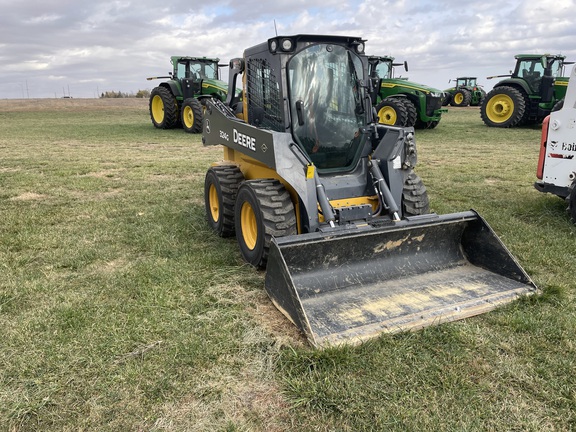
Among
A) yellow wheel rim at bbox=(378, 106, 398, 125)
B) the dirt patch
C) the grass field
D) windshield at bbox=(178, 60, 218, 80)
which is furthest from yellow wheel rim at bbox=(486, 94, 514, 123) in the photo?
the dirt patch

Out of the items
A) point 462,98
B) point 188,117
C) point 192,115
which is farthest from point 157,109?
point 462,98

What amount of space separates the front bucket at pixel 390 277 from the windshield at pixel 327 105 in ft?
3.47

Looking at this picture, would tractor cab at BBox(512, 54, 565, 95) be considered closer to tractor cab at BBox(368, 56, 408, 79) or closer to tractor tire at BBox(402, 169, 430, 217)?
tractor cab at BBox(368, 56, 408, 79)

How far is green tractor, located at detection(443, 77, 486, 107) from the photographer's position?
3041 cm

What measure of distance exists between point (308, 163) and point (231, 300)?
1.36 metres

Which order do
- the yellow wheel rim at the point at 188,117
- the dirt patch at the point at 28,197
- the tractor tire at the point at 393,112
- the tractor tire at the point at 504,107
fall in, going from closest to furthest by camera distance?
1. the dirt patch at the point at 28,197
2. the tractor tire at the point at 393,112
3. the yellow wheel rim at the point at 188,117
4. the tractor tire at the point at 504,107

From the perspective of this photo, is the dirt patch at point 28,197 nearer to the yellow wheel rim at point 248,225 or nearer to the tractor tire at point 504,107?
the yellow wheel rim at point 248,225

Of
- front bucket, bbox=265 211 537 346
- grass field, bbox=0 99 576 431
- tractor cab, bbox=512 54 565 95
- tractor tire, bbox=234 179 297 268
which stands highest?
tractor cab, bbox=512 54 565 95

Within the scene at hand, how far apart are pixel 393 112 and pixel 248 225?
11.5 m

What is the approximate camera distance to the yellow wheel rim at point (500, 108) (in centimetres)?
1650

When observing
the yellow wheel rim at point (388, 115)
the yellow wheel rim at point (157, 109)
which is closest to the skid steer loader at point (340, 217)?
the yellow wheel rim at point (388, 115)

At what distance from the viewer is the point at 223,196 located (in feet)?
16.9

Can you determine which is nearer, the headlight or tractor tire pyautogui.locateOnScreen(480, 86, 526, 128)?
the headlight

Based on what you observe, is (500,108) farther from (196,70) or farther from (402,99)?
(196,70)
